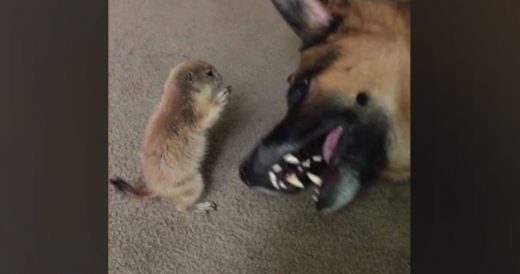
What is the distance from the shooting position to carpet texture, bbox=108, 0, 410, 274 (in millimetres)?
1066

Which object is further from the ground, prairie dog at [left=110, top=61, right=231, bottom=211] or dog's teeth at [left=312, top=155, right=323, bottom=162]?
prairie dog at [left=110, top=61, right=231, bottom=211]

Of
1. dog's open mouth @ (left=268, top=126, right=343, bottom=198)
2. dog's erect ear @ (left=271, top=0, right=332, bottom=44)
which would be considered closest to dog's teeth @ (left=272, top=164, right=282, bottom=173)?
dog's open mouth @ (left=268, top=126, right=343, bottom=198)

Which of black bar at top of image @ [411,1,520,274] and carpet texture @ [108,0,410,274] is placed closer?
carpet texture @ [108,0,410,274]

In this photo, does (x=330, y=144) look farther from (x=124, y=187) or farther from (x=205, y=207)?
(x=124, y=187)

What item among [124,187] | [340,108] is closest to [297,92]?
[340,108]

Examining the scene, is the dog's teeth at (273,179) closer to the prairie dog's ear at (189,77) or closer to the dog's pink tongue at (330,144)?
the dog's pink tongue at (330,144)

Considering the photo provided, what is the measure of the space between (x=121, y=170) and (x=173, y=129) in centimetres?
11

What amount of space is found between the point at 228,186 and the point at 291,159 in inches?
4.7

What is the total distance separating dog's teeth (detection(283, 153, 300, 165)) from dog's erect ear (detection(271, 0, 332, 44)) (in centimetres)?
21

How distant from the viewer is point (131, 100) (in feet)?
3.51

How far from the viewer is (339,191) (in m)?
1.13

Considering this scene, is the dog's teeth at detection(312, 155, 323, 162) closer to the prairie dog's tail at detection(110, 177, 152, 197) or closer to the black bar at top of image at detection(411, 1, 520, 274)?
the black bar at top of image at detection(411, 1, 520, 274)

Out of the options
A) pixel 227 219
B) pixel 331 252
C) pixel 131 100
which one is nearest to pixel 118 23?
pixel 131 100

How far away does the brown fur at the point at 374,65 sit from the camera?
1138 millimetres
